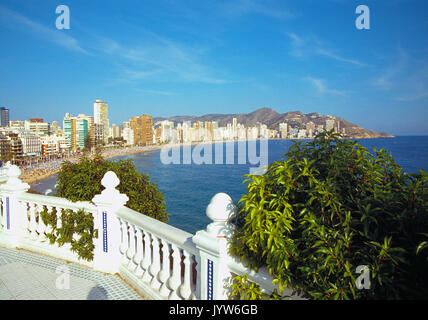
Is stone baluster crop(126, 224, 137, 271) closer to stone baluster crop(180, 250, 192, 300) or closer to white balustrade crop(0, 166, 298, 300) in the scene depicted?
white balustrade crop(0, 166, 298, 300)

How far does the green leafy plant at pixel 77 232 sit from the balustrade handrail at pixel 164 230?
2.59 feet

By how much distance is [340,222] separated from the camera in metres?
1.62

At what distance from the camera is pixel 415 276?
4.53ft

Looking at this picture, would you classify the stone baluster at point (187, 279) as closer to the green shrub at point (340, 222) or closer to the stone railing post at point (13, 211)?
the green shrub at point (340, 222)

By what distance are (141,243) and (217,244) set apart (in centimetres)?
176

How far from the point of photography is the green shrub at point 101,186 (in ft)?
15.2

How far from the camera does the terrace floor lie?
3592 mm

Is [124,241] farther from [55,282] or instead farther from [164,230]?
[164,230]

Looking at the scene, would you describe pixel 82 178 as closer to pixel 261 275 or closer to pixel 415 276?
pixel 261 275

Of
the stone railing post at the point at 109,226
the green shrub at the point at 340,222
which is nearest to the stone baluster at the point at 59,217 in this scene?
the stone railing post at the point at 109,226

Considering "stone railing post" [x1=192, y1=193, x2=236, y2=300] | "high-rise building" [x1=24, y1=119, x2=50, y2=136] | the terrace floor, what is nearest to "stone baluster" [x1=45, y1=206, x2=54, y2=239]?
the terrace floor

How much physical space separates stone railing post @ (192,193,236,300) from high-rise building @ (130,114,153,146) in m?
170

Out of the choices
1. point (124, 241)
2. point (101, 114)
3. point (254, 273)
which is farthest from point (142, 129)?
point (254, 273)

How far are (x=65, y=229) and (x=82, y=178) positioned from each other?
31.4 inches
